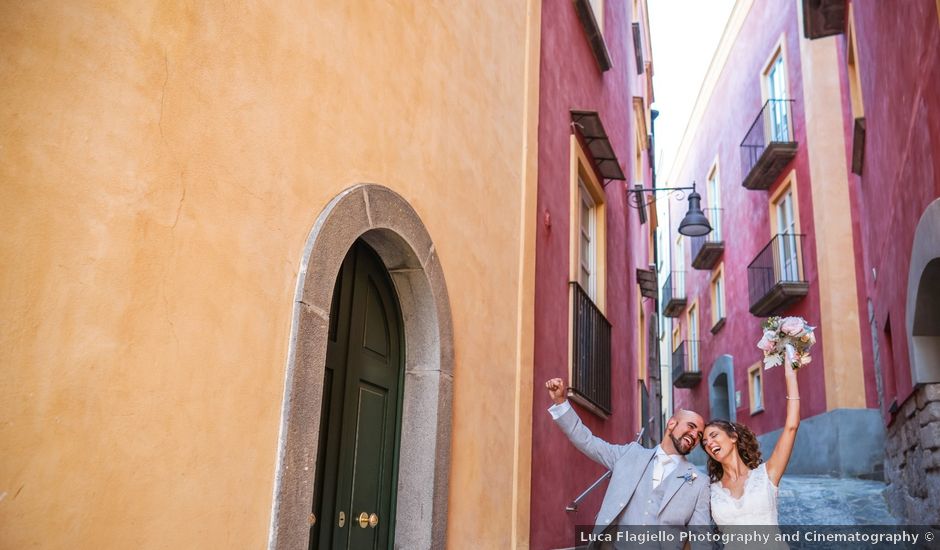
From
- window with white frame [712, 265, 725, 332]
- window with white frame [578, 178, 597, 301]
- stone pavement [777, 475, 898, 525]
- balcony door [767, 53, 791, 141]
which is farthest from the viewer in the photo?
window with white frame [712, 265, 725, 332]

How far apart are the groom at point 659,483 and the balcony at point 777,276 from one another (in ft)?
37.2

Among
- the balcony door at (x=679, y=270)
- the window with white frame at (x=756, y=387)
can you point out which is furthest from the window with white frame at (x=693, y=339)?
the window with white frame at (x=756, y=387)

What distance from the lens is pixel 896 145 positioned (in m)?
7.23

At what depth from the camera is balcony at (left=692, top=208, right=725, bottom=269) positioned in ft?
68.3

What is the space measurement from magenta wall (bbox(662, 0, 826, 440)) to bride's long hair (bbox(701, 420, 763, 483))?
10.7 metres

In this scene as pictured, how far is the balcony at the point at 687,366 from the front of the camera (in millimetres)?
23750

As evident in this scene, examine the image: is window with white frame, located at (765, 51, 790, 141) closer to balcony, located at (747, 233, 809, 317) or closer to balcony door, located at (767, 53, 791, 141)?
balcony door, located at (767, 53, 791, 141)

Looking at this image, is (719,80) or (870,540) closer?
(870,540)

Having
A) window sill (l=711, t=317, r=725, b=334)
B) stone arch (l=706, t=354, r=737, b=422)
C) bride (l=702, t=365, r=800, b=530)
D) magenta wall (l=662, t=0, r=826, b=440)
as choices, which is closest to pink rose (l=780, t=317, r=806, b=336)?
bride (l=702, t=365, r=800, b=530)

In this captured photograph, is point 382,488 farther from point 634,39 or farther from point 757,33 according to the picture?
point 757,33

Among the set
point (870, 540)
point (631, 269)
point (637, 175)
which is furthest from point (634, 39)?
point (870, 540)

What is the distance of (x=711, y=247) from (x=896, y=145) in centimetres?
1385

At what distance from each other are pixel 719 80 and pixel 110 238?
22018 millimetres

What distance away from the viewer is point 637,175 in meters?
15.0
